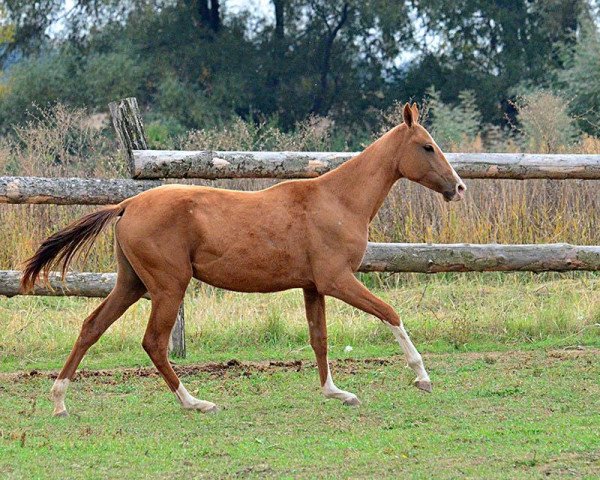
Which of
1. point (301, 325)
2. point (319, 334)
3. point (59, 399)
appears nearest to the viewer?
point (59, 399)

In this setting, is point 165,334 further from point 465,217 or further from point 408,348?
point 465,217

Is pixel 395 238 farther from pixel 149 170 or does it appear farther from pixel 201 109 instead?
pixel 201 109

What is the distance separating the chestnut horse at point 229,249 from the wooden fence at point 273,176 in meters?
1.33

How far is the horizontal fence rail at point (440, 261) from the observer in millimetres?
8344

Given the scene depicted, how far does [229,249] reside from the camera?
21.9ft

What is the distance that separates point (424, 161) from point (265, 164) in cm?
162

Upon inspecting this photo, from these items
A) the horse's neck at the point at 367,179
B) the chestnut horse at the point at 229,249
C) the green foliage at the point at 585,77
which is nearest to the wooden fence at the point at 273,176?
the horse's neck at the point at 367,179

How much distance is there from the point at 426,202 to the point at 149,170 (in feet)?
12.2

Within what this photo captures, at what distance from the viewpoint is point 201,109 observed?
26.0 m

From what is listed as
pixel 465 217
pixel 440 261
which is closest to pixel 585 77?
pixel 465 217

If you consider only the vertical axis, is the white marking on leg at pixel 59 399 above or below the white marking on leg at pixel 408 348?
below

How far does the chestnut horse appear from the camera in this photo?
258 inches

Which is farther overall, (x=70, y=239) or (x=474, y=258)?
(x=474, y=258)

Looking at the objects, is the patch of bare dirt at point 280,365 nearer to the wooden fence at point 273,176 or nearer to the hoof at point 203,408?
the wooden fence at point 273,176
